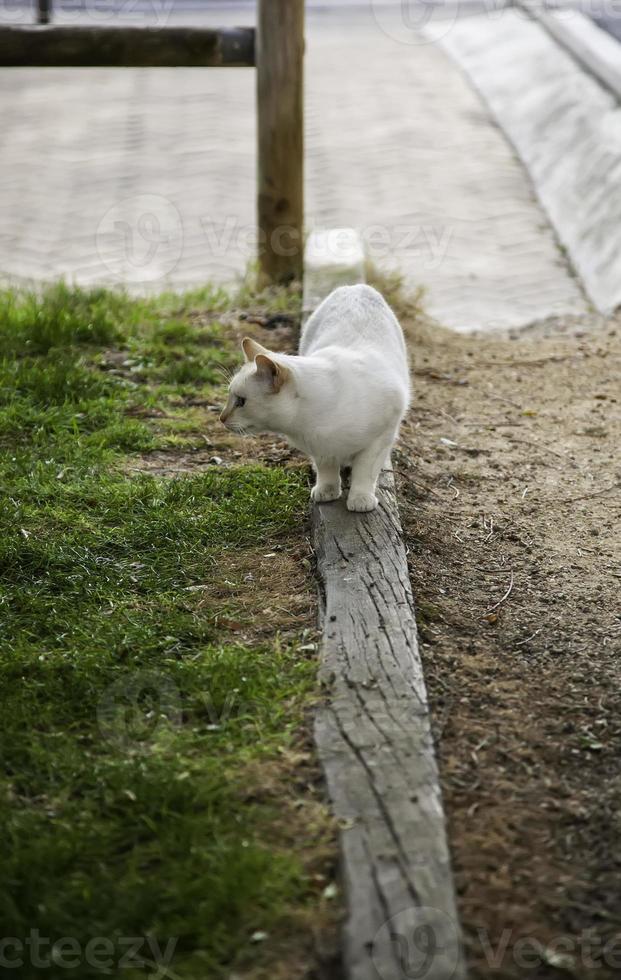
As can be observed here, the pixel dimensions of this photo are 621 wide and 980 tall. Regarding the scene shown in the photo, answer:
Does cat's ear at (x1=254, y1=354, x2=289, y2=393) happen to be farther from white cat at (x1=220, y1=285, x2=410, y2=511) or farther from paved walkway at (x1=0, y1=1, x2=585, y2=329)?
paved walkway at (x1=0, y1=1, x2=585, y2=329)

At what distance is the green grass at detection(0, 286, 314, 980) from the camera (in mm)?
2195

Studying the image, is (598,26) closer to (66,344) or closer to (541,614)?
(66,344)

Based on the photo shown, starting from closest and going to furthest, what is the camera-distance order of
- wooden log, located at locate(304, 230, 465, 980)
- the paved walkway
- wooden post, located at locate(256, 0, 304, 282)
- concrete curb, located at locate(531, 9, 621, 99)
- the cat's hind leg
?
wooden log, located at locate(304, 230, 465, 980), the cat's hind leg, wooden post, located at locate(256, 0, 304, 282), the paved walkway, concrete curb, located at locate(531, 9, 621, 99)

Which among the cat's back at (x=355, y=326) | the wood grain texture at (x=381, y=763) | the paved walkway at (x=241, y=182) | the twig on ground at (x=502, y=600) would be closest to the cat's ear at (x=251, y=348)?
the cat's back at (x=355, y=326)

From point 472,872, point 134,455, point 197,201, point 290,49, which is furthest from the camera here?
point 197,201

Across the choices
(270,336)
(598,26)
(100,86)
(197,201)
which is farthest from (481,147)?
(270,336)

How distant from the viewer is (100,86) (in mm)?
12352

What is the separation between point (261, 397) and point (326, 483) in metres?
0.43

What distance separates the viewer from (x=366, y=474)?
142 inches

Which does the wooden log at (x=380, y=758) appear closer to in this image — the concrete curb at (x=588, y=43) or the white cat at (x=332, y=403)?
the white cat at (x=332, y=403)

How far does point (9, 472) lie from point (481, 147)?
7.42 meters

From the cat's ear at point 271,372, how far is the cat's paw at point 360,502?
17.9 inches

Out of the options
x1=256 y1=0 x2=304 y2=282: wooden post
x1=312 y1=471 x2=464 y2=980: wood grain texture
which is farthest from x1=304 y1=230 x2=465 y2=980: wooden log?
x1=256 y1=0 x2=304 y2=282: wooden post

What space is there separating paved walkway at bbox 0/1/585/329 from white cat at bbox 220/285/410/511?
317 cm
